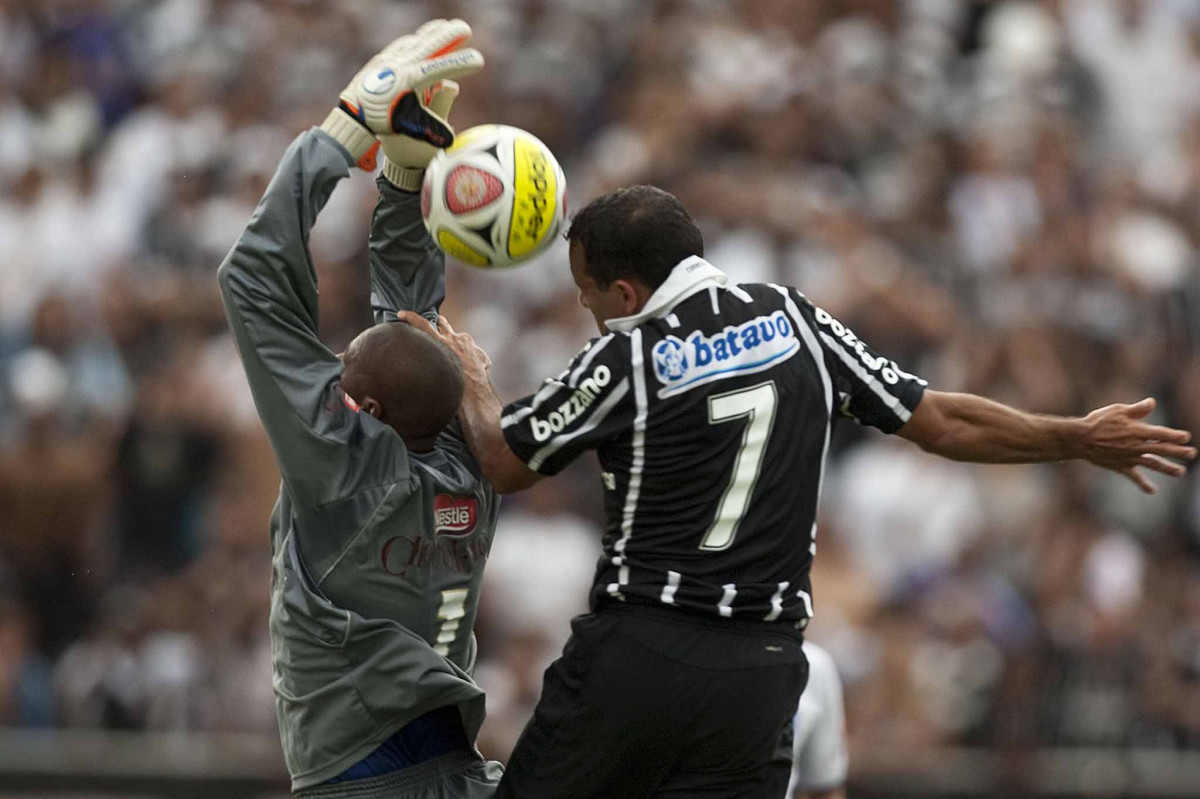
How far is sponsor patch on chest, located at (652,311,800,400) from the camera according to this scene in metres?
4.97

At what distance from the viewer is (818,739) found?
21.3 ft

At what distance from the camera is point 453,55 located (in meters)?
5.21

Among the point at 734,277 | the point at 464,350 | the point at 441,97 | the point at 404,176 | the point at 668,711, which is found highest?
the point at 734,277

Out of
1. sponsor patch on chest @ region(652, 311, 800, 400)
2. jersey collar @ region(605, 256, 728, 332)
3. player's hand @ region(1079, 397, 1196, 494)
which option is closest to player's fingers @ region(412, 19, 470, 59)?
jersey collar @ region(605, 256, 728, 332)

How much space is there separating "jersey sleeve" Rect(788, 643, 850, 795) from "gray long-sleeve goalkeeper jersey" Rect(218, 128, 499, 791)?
1.63 meters

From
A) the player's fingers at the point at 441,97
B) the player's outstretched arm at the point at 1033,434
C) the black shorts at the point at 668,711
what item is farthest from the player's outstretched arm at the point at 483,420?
the player's outstretched arm at the point at 1033,434

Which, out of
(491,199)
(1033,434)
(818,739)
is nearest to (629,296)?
(491,199)

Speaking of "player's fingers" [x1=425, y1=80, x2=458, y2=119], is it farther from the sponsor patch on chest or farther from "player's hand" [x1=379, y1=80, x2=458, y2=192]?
the sponsor patch on chest

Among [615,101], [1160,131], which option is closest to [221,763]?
[615,101]

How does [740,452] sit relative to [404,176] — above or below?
below

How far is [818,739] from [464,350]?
201cm

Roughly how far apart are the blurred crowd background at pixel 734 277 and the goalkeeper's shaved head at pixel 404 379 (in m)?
4.83

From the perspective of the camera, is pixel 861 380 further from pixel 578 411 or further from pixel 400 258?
pixel 400 258

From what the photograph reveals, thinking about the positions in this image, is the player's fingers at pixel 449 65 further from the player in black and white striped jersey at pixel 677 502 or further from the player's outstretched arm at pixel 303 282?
the player in black and white striped jersey at pixel 677 502
